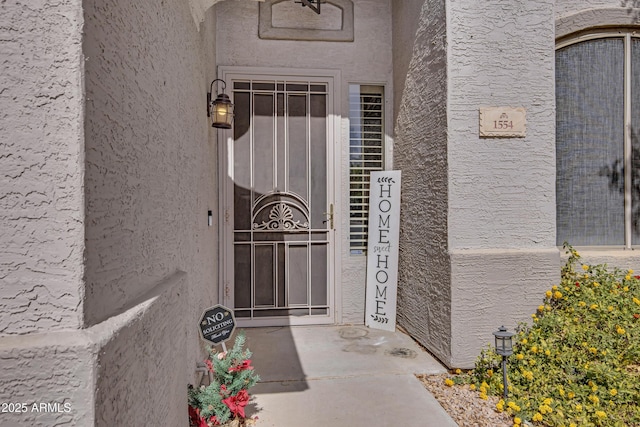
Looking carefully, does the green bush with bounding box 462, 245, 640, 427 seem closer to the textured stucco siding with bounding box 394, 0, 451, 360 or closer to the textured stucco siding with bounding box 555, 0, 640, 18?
the textured stucco siding with bounding box 394, 0, 451, 360

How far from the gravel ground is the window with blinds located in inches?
78.2

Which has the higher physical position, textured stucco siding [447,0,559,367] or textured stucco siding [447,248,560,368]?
textured stucco siding [447,0,559,367]

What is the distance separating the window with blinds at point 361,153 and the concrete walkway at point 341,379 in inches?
48.4

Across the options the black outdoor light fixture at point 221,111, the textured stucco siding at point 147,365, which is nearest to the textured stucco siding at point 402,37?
the black outdoor light fixture at point 221,111

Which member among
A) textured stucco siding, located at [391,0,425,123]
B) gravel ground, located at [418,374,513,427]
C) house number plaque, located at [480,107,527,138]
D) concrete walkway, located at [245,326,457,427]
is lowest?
gravel ground, located at [418,374,513,427]

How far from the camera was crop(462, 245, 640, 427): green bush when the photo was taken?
2.47 meters

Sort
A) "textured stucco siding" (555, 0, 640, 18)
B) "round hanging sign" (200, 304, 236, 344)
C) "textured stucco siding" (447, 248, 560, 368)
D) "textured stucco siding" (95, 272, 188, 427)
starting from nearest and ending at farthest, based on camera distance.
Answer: "textured stucco siding" (95, 272, 188, 427) → "round hanging sign" (200, 304, 236, 344) → "textured stucco siding" (447, 248, 560, 368) → "textured stucco siding" (555, 0, 640, 18)

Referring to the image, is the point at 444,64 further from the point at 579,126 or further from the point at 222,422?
the point at 222,422

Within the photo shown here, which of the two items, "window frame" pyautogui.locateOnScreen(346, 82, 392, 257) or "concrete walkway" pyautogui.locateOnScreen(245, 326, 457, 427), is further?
"window frame" pyautogui.locateOnScreen(346, 82, 392, 257)

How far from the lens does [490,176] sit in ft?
11.0

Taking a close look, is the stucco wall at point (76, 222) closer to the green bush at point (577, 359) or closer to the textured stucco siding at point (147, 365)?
the textured stucco siding at point (147, 365)

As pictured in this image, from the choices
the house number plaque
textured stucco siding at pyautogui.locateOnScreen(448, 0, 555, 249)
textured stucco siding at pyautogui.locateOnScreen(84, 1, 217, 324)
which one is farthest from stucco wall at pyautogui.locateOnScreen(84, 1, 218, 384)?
the house number plaque

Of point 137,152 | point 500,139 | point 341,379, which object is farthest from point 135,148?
point 500,139

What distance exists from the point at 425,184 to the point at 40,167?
3393 millimetres
